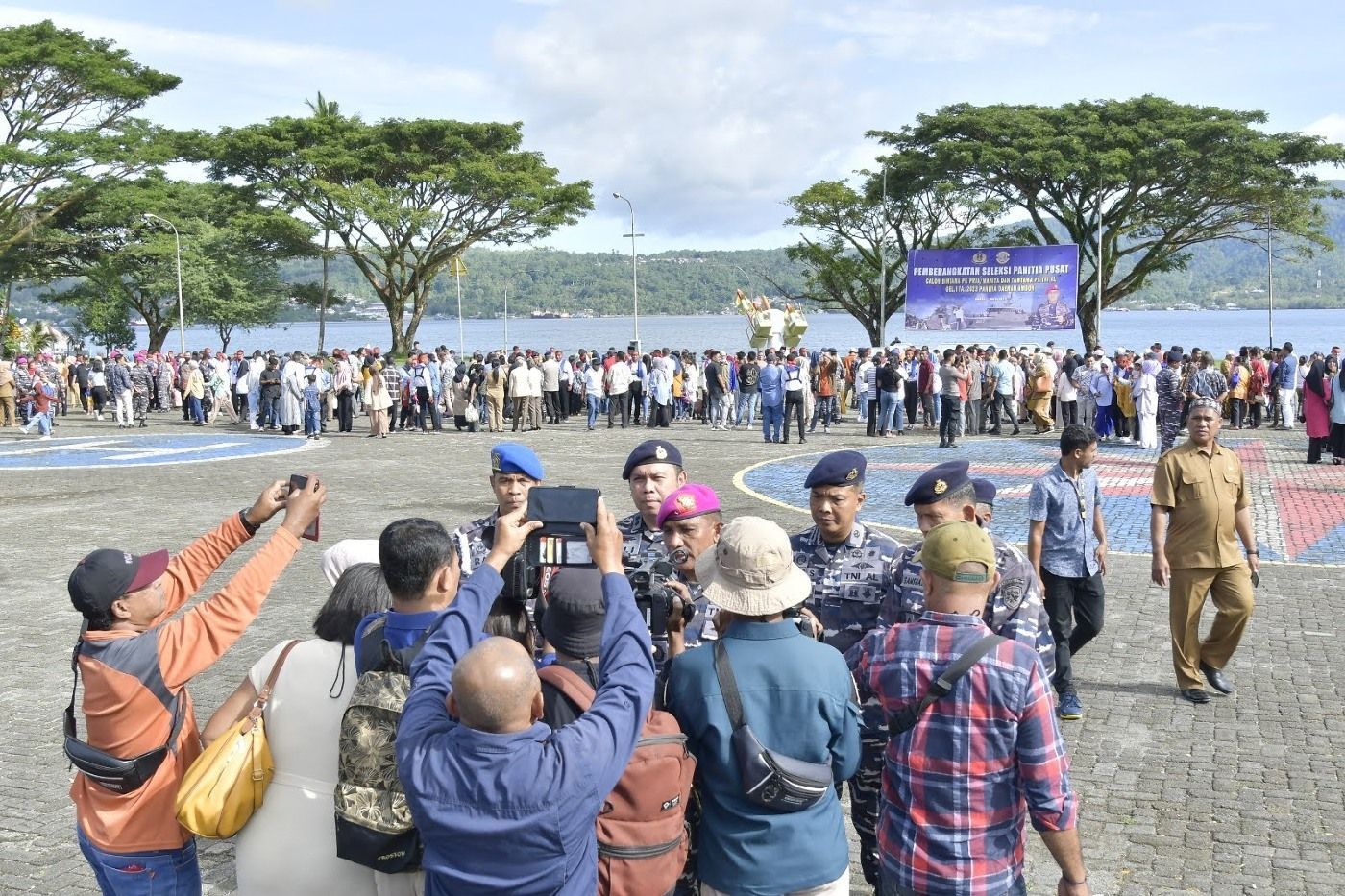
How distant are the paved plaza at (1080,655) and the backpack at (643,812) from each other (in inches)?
89.3

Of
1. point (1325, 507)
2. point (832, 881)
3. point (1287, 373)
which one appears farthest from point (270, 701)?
point (1287, 373)

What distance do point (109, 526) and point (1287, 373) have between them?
2198 centimetres

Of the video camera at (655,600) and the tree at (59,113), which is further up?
the tree at (59,113)

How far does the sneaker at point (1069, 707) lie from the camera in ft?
22.6

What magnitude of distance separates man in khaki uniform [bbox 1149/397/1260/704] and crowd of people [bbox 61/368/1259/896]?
4041mm

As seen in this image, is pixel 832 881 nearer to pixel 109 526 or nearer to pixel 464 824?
pixel 464 824

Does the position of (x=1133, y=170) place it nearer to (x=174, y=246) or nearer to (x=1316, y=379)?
(x=1316, y=379)

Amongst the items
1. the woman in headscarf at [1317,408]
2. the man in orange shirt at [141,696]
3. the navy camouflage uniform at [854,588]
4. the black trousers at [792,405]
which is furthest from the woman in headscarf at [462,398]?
the man in orange shirt at [141,696]

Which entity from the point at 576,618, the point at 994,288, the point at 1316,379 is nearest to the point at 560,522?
the point at 576,618

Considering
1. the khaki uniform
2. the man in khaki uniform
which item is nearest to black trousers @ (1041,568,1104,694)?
the man in khaki uniform

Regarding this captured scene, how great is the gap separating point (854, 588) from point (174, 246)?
47054 millimetres

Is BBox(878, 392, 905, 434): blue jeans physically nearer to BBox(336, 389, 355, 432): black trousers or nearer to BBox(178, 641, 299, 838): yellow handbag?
BBox(336, 389, 355, 432): black trousers

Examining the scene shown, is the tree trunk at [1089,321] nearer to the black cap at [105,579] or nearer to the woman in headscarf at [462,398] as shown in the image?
the woman in headscarf at [462,398]

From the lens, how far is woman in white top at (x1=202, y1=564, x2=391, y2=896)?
3170 millimetres
